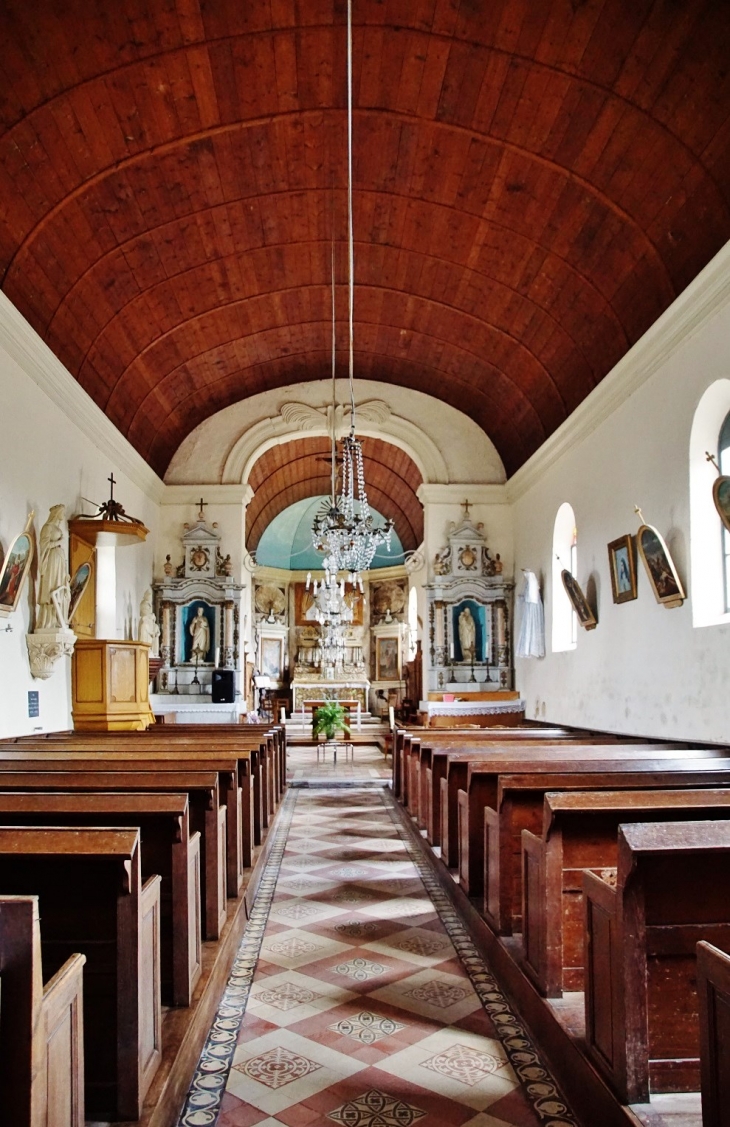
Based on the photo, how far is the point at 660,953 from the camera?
7.84 feet

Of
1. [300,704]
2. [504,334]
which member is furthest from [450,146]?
[300,704]

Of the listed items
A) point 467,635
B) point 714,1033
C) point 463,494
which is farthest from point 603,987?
point 463,494

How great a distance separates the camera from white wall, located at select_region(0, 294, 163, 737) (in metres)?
7.62

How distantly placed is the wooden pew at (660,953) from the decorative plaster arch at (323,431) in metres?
12.3

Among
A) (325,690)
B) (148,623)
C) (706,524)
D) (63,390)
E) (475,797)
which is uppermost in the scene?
(63,390)

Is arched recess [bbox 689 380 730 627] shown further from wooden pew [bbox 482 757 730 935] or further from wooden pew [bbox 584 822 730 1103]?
wooden pew [bbox 584 822 730 1103]

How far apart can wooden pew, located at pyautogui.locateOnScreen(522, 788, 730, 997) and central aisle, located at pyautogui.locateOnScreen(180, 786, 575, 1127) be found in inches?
12.1

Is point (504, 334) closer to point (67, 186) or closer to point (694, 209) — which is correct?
point (694, 209)

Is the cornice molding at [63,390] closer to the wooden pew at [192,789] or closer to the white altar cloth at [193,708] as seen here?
the white altar cloth at [193,708]

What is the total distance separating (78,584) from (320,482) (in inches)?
497

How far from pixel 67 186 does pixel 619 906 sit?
735cm

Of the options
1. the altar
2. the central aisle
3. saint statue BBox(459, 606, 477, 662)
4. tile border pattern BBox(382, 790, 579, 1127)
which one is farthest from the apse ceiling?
the altar

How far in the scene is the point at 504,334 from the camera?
439 inches

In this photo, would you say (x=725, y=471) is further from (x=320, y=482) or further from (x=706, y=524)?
(x=320, y=482)
